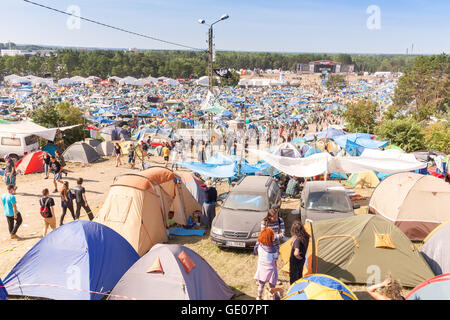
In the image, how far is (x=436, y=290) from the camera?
4598mm

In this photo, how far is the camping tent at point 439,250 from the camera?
597cm

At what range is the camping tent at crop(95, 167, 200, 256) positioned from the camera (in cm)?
753

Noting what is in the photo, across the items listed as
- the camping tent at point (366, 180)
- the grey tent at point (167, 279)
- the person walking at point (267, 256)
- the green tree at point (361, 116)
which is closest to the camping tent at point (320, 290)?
the person walking at point (267, 256)

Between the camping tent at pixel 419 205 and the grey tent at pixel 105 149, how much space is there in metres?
16.1

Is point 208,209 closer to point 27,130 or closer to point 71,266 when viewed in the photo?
point 71,266

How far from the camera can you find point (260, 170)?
1354 centimetres

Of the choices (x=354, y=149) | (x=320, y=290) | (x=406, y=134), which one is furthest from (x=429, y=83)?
(x=320, y=290)

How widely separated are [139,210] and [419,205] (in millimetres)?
6571

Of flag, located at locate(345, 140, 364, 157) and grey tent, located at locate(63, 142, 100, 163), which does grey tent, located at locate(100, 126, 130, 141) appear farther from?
flag, located at locate(345, 140, 364, 157)

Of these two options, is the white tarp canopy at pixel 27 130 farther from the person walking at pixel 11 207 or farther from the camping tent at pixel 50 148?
the person walking at pixel 11 207

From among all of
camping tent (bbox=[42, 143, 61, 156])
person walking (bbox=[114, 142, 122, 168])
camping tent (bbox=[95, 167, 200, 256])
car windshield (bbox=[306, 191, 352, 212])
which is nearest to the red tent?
camping tent (bbox=[42, 143, 61, 156])

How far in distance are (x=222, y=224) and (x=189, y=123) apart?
27.0 metres

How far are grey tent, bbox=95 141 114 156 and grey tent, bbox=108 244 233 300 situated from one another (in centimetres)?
1608
